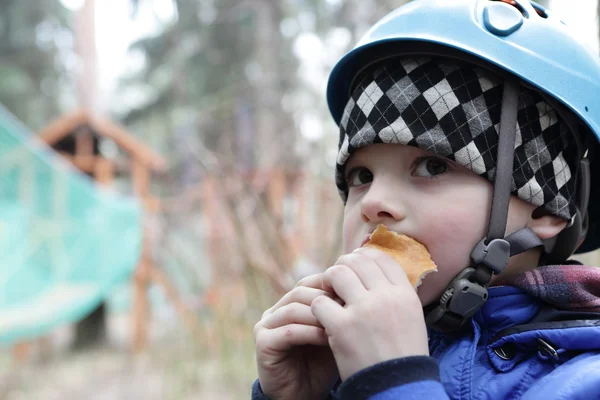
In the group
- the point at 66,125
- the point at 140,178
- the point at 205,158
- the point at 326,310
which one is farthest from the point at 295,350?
the point at 66,125

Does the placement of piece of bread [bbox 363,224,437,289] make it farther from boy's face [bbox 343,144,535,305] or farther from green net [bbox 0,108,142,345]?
green net [bbox 0,108,142,345]

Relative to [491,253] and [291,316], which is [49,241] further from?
[491,253]

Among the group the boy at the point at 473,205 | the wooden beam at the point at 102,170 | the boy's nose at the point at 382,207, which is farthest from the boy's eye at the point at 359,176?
the wooden beam at the point at 102,170

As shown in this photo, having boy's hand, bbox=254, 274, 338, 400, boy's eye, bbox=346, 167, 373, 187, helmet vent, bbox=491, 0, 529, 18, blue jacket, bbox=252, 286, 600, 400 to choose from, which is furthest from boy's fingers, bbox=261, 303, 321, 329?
helmet vent, bbox=491, 0, 529, 18

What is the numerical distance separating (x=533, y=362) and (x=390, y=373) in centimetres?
30

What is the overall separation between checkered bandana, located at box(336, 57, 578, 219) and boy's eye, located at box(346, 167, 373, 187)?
6cm

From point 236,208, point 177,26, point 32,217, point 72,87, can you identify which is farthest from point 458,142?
point 72,87

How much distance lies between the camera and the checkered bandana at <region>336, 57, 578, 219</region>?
96 centimetres

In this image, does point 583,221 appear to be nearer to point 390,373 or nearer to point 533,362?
point 533,362

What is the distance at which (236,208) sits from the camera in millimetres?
3016

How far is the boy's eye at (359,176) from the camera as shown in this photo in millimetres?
1089

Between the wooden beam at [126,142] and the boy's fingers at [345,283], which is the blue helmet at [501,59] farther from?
the wooden beam at [126,142]

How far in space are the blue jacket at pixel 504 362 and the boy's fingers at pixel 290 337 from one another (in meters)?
0.10

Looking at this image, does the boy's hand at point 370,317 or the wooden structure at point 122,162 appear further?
the wooden structure at point 122,162
